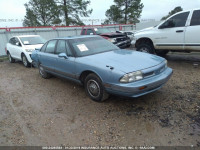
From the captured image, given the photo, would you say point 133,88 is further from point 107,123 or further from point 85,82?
point 85,82

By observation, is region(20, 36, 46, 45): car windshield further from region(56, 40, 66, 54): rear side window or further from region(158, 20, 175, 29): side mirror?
region(158, 20, 175, 29): side mirror

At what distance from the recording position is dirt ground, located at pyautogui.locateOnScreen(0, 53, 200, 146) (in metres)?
2.52

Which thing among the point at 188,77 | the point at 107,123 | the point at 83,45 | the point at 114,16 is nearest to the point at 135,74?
the point at 107,123

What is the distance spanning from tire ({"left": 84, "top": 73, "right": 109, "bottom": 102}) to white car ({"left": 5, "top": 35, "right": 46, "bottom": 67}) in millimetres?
4683

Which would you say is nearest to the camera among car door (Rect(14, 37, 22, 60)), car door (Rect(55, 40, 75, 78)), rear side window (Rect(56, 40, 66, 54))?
car door (Rect(55, 40, 75, 78))

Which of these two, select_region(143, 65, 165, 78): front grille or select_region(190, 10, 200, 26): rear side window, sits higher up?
select_region(190, 10, 200, 26): rear side window

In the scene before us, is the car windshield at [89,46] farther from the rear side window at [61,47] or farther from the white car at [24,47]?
the white car at [24,47]

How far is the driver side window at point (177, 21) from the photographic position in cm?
568

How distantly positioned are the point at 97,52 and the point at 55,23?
76.1ft

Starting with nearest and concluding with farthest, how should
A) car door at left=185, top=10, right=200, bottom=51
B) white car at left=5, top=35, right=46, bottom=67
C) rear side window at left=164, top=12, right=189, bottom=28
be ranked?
1. car door at left=185, top=10, right=200, bottom=51
2. rear side window at left=164, top=12, right=189, bottom=28
3. white car at left=5, top=35, right=46, bottom=67

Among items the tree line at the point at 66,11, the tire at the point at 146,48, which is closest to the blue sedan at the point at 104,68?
the tire at the point at 146,48

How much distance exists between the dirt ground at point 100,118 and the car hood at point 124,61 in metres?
0.86

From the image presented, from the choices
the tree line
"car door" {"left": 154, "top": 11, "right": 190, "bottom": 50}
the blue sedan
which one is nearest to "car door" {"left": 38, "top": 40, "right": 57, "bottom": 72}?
the blue sedan

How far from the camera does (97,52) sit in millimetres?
4055
